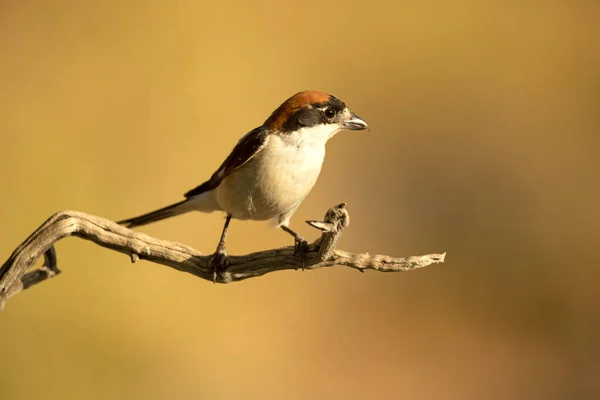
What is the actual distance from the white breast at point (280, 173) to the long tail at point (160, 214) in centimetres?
69

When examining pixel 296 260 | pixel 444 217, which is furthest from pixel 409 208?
pixel 296 260

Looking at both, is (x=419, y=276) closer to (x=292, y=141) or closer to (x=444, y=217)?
A: (x=444, y=217)

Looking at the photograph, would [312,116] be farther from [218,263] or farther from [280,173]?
[218,263]

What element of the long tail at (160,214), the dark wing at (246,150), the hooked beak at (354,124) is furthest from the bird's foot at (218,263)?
the hooked beak at (354,124)

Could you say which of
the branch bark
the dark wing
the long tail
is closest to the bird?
the dark wing

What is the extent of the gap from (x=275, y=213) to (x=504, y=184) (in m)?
7.58

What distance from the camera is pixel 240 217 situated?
14.8 ft

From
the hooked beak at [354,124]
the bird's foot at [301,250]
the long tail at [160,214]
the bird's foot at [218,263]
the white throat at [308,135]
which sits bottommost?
the bird's foot at [218,263]

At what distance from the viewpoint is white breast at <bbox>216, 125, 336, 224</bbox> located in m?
4.13

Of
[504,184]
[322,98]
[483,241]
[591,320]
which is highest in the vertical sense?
[322,98]

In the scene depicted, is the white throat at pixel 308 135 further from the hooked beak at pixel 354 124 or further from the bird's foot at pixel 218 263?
the bird's foot at pixel 218 263

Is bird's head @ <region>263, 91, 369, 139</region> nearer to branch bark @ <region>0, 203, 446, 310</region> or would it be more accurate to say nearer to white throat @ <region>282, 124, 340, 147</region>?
white throat @ <region>282, 124, 340, 147</region>

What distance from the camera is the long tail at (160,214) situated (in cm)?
473

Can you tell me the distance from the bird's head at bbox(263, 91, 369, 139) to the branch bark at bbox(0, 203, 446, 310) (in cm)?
82
